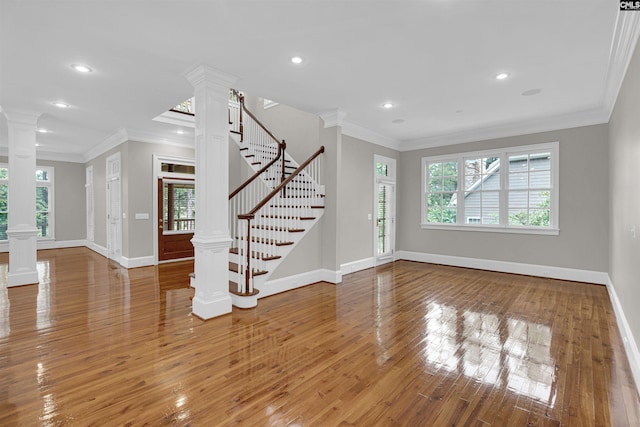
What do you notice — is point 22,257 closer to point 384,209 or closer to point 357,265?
point 357,265

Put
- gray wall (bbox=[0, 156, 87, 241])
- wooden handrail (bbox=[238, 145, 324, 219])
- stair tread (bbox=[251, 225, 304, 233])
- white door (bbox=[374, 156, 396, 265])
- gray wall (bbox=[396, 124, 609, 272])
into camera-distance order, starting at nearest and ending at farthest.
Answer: wooden handrail (bbox=[238, 145, 324, 219]), stair tread (bbox=[251, 225, 304, 233]), gray wall (bbox=[396, 124, 609, 272]), white door (bbox=[374, 156, 396, 265]), gray wall (bbox=[0, 156, 87, 241])

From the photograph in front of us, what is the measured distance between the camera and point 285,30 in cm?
272

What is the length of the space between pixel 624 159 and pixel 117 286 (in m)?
7.05

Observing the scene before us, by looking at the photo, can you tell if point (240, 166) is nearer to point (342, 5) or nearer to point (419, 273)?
point (419, 273)

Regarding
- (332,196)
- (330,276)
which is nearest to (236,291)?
(330,276)

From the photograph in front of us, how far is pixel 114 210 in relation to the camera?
7.17m

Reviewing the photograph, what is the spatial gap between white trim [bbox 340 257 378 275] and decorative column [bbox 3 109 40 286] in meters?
5.30

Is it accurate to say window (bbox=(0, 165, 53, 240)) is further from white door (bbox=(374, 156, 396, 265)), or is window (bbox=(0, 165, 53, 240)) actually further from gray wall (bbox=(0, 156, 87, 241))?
white door (bbox=(374, 156, 396, 265))

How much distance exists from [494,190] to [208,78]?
560 cm

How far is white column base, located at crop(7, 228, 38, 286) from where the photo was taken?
496cm

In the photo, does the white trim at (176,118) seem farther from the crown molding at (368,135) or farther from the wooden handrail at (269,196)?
the crown molding at (368,135)

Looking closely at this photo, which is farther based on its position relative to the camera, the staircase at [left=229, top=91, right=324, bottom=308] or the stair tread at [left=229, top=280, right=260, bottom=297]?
the staircase at [left=229, top=91, right=324, bottom=308]

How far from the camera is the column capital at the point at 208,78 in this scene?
11.3 ft

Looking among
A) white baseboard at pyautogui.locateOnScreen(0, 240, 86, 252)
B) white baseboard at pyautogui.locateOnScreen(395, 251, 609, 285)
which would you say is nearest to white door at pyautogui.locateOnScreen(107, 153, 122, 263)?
white baseboard at pyautogui.locateOnScreen(0, 240, 86, 252)
